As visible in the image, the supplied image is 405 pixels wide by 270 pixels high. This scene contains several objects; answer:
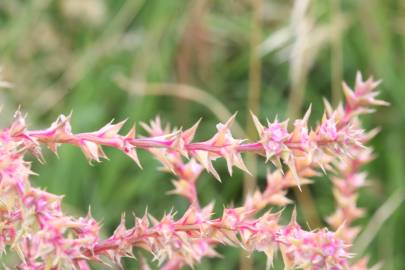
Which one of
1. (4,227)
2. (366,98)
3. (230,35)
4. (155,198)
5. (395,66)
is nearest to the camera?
(4,227)

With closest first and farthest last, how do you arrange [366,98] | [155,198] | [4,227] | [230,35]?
[4,227] < [366,98] < [155,198] < [230,35]

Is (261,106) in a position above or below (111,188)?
above

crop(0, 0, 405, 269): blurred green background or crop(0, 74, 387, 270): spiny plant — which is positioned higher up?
crop(0, 0, 405, 269): blurred green background

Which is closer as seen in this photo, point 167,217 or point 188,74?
point 167,217

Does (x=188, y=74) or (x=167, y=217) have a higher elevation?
(x=188, y=74)

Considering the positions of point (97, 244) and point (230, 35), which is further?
point (230, 35)

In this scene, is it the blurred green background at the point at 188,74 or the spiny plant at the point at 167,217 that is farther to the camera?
the blurred green background at the point at 188,74

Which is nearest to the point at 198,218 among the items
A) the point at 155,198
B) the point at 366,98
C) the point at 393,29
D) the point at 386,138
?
the point at 366,98

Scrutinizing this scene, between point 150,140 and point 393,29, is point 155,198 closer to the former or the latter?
point 393,29
